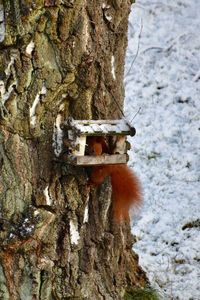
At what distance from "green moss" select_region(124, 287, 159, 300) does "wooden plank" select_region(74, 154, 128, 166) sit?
3.70 feet

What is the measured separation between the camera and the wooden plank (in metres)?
2.38

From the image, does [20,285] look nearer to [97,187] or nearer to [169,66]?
[97,187]

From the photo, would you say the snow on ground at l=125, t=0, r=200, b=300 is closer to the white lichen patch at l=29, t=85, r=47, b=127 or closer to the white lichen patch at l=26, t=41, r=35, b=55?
the white lichen patch at l=29, t=85, r=47, b=127

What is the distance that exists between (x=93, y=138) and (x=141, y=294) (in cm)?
128

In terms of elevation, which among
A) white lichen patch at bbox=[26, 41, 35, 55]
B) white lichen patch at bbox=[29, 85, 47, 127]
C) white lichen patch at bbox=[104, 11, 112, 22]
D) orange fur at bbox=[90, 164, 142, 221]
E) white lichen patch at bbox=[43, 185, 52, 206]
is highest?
white lichen patch at bbox=[104, 11, 112, 22]

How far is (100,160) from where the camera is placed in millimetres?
2408

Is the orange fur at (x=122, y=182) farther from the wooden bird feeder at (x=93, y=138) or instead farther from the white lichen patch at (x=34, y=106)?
the white lichen patch at (x=34, y=106)

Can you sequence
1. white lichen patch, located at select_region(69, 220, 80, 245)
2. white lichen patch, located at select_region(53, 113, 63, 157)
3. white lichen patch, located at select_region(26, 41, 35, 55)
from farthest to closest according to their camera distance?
1. white lichen patch, located at select_region(69, 220, 80, 245)
2. white lichen patch, located at select_region(53, 113, 63, 157)
3. white lichen patch, located at select_region(26, 41, 35, 55)

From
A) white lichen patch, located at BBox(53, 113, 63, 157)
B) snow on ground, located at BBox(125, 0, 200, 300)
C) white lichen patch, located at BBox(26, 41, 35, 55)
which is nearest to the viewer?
white lichen patch, located at BBox(26, 41, 35, 55)

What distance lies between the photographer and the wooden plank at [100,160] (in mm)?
2377

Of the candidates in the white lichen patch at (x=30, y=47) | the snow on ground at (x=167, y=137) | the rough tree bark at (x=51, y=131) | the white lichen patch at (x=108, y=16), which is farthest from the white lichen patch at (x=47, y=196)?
the snow on ground at (x=167, y=137)

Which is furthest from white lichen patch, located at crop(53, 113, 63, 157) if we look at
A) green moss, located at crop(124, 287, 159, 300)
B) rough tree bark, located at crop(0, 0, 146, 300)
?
green moss, located at crop(124, 287, 159, 300)

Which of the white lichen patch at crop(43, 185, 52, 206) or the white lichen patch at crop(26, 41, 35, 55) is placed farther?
A: the white lichen patch at crop(43, 185, 52, 206)

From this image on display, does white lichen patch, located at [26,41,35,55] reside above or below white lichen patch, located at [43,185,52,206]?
above
